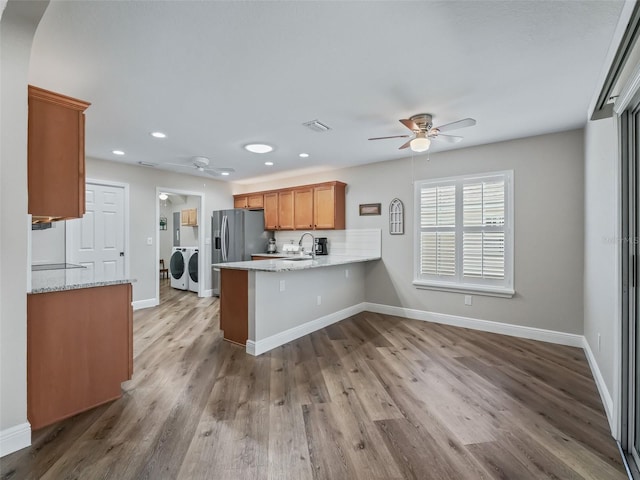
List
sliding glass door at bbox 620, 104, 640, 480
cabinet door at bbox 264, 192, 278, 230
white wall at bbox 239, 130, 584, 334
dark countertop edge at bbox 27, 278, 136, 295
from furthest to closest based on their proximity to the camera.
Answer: cabinet door at bbox 264, 192, 278, 230
white wall at bbox 239, 130, 584, 334
dark countertop edge at bbox 27, 278, 136, 295
sliding glass door at bbox 620, 104, 640, 480

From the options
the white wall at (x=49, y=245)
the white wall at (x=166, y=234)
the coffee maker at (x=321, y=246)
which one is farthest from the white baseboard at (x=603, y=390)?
the white wall at (x=166, y=234)

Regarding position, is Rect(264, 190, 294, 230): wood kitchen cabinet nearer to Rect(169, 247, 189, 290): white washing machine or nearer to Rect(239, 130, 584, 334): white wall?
Rect(169, 247, 189, 290): white washing machine

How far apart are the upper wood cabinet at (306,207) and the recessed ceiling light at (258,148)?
4.45 ft

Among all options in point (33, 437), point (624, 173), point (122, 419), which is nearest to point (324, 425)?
point (122, 419)

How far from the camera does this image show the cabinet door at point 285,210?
5.75m

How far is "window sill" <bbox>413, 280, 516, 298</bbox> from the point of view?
3.84 m

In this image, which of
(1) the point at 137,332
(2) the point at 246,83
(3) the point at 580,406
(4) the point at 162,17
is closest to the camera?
(4) the point at 162,17

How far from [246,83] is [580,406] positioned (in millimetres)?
3474

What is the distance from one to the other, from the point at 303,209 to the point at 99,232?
10.6 ft

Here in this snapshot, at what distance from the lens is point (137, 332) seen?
3.88 m

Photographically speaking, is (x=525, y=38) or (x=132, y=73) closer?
(x=525, y=38)

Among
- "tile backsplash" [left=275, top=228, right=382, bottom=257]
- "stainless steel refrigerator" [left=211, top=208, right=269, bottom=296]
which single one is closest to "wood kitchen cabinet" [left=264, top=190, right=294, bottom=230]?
"stainless steel refrigerator" [left=211, top=208, right=269, bottom=296]

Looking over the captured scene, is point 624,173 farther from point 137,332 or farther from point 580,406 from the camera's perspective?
point 137,332

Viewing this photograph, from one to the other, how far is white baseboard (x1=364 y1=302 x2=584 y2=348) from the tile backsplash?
0.89 metres
